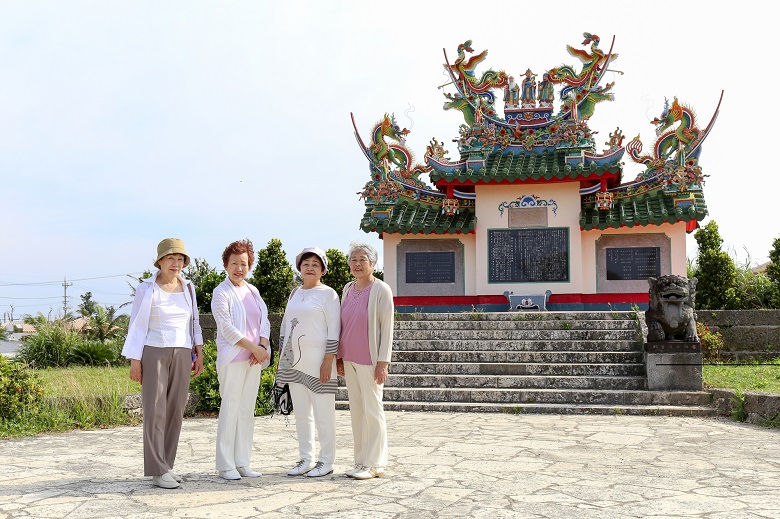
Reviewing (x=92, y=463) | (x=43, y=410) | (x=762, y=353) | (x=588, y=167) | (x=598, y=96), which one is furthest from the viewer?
(x=598, y=96)

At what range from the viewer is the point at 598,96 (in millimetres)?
16281

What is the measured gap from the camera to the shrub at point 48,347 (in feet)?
49.6

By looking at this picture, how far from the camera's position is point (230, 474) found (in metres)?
5.10

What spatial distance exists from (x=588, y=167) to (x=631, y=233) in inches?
71.3

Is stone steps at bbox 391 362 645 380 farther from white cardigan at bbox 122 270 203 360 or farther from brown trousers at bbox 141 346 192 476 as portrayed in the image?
white cardigan at bbox 122 270 203 360

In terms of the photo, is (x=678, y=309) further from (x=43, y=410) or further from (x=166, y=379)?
(x=43, y=410)

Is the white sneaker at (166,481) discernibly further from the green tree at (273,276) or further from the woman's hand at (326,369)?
the green tree at (273,276)

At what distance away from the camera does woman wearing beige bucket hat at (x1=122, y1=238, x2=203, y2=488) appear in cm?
491

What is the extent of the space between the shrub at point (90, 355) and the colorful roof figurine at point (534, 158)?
604 cm

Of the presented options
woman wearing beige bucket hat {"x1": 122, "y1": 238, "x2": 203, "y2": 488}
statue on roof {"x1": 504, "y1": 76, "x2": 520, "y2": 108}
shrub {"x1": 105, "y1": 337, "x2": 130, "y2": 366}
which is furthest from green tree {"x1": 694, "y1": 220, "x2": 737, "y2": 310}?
woman wearing beige bucket hat {"x1": 122, "y1": 238, "x2": 203, "y2": 488}

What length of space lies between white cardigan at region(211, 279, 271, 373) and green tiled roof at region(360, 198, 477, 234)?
1072 centimetres

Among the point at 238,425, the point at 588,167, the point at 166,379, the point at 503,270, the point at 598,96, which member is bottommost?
the point at 238,425

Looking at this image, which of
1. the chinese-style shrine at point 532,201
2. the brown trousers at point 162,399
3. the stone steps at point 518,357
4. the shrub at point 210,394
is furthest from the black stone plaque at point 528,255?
the brown trousers at point 162,399

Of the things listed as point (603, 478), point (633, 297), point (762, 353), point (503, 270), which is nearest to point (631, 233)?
point (633, 297)
